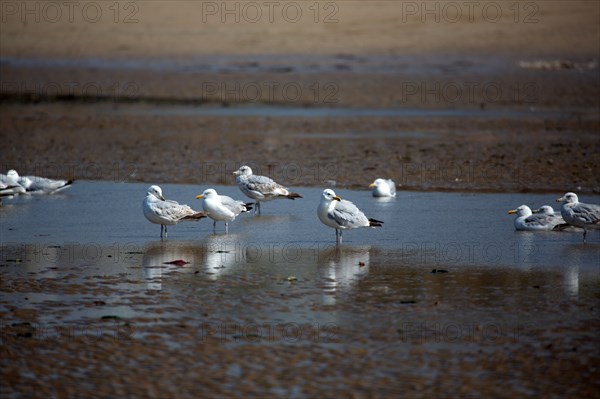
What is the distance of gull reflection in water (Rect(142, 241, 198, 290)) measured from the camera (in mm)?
9914

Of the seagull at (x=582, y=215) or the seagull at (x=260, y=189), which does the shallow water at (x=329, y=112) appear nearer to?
the seagull at (x=260, y=189)

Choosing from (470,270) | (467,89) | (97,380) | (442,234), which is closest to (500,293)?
(470,270)

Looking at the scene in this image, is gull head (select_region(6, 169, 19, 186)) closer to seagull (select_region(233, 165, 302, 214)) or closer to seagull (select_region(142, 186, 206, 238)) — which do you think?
seagull (select_region(233, 165, 302, 214))

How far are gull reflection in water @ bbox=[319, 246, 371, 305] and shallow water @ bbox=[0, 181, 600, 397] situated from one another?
0.10ft

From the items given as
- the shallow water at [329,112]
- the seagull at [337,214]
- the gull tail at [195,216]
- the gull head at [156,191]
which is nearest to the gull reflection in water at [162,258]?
the gull tail at [195,216]

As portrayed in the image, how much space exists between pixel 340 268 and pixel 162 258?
198 cm

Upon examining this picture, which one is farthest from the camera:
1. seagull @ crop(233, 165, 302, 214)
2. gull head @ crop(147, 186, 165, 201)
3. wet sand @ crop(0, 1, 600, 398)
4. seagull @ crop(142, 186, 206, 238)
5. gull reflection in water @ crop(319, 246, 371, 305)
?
seagull @ crop(233, 165, 302, 214)

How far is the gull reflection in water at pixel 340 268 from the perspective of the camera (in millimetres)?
9523

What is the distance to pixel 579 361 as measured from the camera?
7.38m

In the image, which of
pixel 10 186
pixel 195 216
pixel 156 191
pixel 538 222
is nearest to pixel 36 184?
pixel 10 186

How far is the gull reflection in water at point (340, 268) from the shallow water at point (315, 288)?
0.10ft

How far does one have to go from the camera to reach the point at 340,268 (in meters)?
10.4

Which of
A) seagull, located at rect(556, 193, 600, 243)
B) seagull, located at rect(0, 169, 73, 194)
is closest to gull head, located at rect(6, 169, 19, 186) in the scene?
seagull, located at rect(0, 169, 73, 194)

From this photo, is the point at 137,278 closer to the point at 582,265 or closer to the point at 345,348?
the point at 345,348
